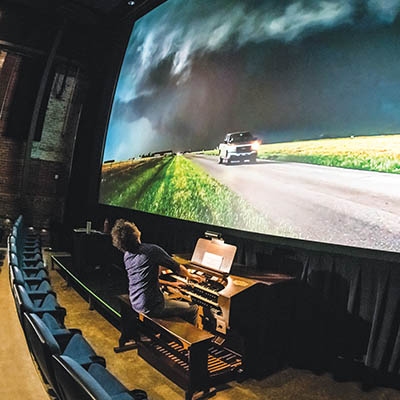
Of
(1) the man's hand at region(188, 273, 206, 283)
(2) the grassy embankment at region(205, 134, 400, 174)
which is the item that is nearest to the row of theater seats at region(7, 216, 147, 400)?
(1) the man's hand at region(188, 273, 206, 283)

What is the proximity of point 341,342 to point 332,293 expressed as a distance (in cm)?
42

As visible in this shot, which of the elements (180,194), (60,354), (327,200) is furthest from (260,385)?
(180,194)

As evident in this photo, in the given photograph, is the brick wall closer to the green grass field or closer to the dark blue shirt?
the green grass field

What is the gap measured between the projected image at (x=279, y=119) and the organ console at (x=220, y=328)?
0.59 meters

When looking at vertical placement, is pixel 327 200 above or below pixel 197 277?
above

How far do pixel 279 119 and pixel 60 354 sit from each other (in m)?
2.74

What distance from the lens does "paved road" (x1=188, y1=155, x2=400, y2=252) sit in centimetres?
265

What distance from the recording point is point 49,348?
1757mm

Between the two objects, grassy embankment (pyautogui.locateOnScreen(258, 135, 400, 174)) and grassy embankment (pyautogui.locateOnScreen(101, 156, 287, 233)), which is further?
grassy embankment (pyautogui.locateOnScreen(101, 156, 287, 233))

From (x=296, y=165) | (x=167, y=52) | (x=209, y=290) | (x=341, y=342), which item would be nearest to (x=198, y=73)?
(x=167, y=52)

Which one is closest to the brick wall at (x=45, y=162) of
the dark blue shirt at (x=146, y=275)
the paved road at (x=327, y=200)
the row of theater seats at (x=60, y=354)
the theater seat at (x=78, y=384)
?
the row of theater seats at (x=60, y=354)

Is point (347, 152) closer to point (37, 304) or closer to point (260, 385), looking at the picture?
point (260, 385)

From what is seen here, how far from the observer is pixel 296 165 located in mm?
3303

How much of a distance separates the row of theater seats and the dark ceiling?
17.6ft
